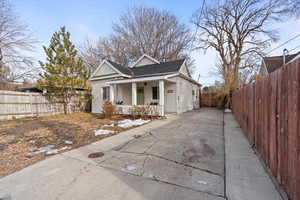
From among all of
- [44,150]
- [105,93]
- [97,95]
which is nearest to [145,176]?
[44,150]

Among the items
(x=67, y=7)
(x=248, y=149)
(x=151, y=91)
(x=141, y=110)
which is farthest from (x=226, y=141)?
(x=67, y=7)

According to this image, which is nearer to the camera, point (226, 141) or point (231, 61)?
point (226, 141)

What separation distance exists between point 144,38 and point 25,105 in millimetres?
17688

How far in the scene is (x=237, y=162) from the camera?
9.62 ft

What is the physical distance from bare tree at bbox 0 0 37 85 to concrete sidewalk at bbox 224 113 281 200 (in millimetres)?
17202

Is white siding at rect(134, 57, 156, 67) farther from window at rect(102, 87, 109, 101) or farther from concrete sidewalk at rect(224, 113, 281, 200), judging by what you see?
concrete sidewalk at rect(224, 113, 281, 200)

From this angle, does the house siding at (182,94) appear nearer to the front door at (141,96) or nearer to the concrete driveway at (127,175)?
the front door at (141,96)

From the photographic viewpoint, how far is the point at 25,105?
1052 centimetres

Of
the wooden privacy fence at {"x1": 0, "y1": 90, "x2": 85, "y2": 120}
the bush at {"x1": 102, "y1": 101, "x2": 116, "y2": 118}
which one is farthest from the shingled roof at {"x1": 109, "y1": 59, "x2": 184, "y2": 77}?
the wooden privacy fence at {"x1": 0, "y1": 90, "x2": 85, "y2": 120}

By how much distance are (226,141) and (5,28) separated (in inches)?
738

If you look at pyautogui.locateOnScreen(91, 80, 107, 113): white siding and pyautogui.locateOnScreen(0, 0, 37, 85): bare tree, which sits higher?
pyautogui.locateOnScreen(0, 0, 37, 85): bare tree

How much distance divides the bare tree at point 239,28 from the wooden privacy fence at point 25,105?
17.6 metres

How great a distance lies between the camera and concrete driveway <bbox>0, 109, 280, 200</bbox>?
201 centimetres

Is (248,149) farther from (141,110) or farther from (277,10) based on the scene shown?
(277,10)
